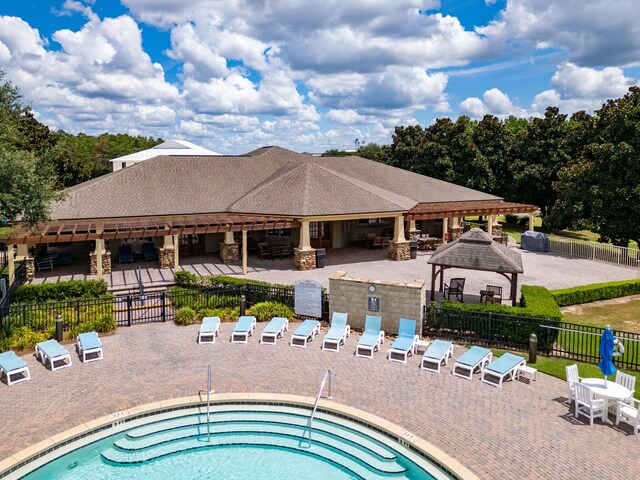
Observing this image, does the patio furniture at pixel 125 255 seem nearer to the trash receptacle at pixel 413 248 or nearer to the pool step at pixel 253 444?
the trash receptacle at pixel 413 248

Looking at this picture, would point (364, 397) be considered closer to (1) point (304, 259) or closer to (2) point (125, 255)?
(1) point (304, 259)

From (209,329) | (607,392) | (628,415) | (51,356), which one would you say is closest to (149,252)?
(209,329)

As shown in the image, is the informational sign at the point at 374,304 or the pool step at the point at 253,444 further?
the informational sign at the point at 374,304

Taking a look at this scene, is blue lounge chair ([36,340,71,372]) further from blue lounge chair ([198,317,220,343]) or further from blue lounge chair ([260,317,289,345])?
blue lounge chair ([260,317,289,345])

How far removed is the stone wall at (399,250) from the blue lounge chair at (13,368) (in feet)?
71.1

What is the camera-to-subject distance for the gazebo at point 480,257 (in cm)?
1996

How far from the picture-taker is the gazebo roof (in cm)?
1998

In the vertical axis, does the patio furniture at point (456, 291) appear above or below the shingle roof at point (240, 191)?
below

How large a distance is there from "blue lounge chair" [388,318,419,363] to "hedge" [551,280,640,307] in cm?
835

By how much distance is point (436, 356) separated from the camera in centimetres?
1562

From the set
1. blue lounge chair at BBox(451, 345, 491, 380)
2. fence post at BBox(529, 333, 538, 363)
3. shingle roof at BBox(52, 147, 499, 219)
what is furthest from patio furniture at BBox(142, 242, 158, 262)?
fence post at BBox(529, 333, 538, 363)

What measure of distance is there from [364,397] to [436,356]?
3.31 m

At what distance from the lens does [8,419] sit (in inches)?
484

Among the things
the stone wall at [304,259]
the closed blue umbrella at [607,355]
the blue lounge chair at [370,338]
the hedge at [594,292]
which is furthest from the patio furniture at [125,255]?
the closed blue umbrella at [607,355]
